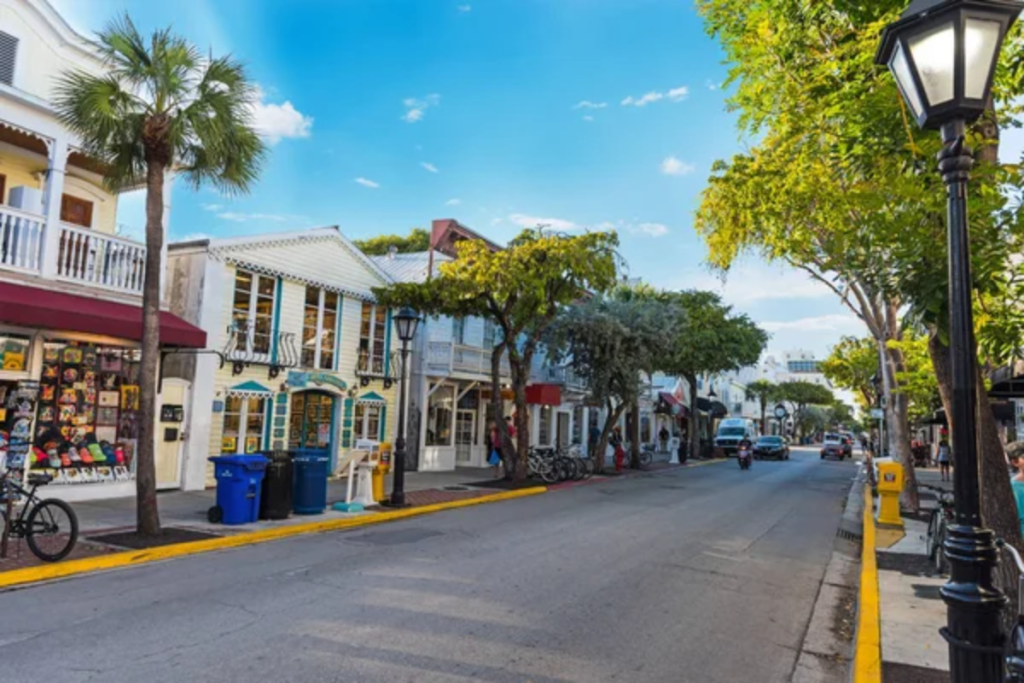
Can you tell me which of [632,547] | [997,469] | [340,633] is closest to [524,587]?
[340,633]

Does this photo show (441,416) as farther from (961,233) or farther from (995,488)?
(961,233)

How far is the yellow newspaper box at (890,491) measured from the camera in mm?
13383

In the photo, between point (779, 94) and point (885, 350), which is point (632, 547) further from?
point (885, 350)

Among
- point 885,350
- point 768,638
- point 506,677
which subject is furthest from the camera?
point 885,350

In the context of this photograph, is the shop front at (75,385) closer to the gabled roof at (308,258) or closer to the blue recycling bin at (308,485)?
the gabled roof at (308,258)

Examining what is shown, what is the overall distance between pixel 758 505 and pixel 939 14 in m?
15.1

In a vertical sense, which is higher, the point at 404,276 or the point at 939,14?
the point at 404,276

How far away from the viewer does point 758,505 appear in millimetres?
17031

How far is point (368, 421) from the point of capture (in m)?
21.3

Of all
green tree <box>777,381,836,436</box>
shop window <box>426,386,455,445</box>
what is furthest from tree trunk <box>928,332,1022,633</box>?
green tree <box>777,381,836,436</box>

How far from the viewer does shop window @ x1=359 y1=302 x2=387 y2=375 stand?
69.3 ft

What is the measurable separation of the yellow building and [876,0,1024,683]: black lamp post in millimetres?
12329

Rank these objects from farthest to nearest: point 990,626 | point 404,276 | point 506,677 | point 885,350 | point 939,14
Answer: point 404,276
point 885,350
point 506,677
point 939,14
point 990,626

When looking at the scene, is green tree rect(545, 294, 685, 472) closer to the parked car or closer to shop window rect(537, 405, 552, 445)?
shop window rect(537, 405, 552, 445)
